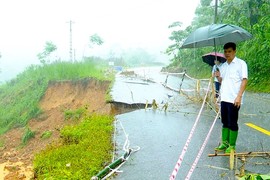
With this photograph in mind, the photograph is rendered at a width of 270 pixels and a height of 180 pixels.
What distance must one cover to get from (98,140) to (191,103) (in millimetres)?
5643

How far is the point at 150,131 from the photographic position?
7.27 meters

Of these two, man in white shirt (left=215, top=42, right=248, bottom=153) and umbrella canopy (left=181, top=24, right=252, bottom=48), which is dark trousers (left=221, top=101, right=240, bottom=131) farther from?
umbrella canopy (left=181, top=24, right=252, bottom=48)

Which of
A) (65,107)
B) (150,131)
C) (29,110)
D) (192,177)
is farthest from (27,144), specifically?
(192,177)

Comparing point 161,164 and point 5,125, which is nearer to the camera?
point 161,164

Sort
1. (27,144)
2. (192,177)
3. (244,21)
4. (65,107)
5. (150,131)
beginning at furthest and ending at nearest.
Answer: (65,107), (244,21), (27,144), (150,131), (192,177)

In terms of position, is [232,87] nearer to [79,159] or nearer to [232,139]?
[232,139]

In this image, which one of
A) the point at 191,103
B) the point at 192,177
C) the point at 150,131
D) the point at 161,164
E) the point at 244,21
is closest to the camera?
the point at 192,177

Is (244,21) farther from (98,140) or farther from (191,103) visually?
(98,140)

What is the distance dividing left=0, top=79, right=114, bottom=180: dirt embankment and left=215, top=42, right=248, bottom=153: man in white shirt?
9.60m

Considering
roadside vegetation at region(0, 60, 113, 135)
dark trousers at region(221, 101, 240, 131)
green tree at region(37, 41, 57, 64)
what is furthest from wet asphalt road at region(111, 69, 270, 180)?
green tree at region(37, 41, 57, 64)

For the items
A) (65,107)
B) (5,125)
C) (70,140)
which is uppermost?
(70,140)

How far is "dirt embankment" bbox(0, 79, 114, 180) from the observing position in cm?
1528

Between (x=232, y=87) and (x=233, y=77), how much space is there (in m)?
0.16

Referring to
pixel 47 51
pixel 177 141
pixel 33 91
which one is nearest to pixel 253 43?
pixel 177 141
